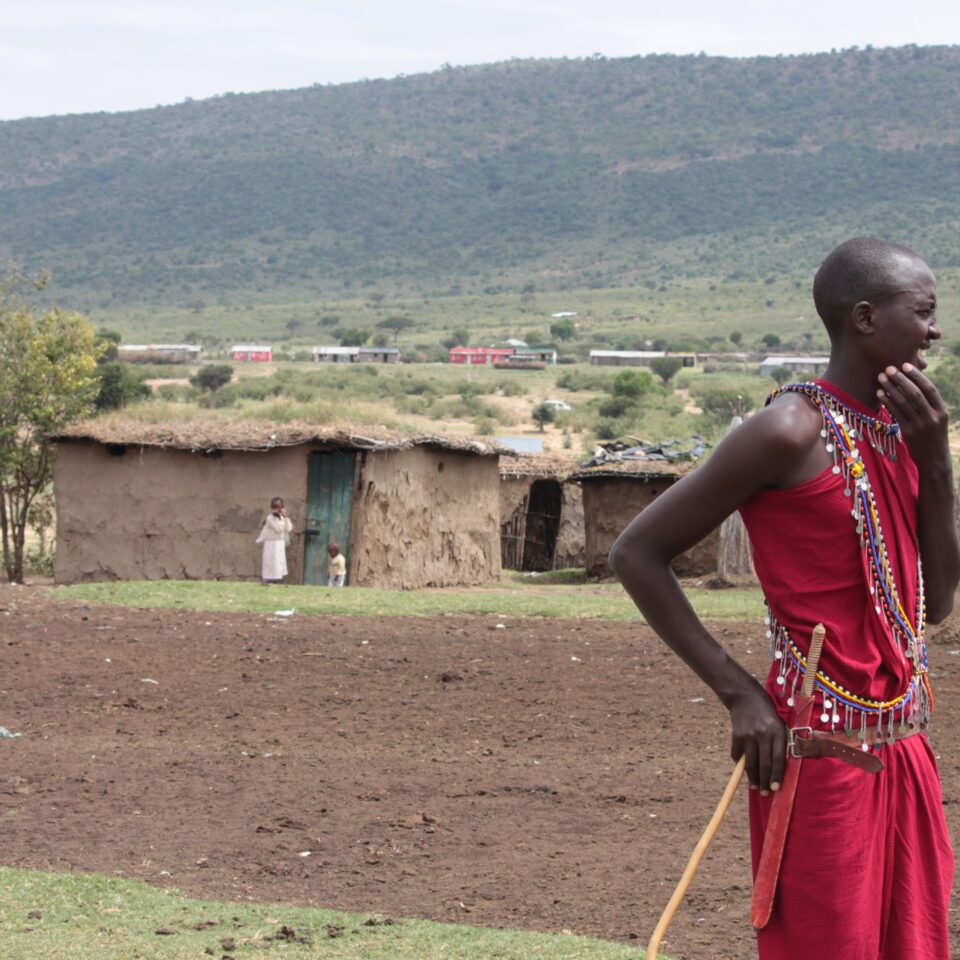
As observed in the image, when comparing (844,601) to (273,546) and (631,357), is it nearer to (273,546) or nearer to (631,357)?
(273,546)

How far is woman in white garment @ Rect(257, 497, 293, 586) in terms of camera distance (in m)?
17.8

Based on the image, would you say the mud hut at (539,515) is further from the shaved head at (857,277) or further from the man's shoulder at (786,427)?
the man's shoulder at (786,427)

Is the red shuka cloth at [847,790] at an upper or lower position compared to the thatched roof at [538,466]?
upper

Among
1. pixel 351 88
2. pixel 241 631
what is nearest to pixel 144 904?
pixel 241 631

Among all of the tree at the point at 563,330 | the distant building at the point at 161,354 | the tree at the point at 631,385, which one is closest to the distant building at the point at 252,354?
the distant building at the point at 161,354

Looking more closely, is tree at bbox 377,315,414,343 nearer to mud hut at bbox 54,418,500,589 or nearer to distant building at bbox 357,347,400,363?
distant building at bbox 357,347,400,363

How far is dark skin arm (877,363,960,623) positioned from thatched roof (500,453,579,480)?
22395 mm

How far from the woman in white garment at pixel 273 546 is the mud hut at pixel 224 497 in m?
1.21

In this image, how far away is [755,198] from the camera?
4063 inches

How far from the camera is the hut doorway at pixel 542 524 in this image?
2794 cm

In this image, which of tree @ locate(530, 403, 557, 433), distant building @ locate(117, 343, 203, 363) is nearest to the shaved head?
tree @ locate(530, 403, 557, 433)

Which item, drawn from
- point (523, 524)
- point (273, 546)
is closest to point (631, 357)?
point (523, 524)

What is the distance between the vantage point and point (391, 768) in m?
8.13

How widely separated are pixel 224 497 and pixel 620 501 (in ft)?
22.3
